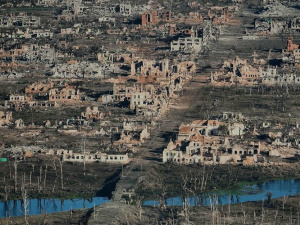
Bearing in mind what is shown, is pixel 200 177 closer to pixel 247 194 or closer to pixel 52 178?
pixel 247 194

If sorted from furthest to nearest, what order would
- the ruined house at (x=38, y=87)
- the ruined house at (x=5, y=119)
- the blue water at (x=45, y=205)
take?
the ruined house at (x=38, y=87) < the ruined house at (x=5, y=119) < the blue water at (x=45, y=205)

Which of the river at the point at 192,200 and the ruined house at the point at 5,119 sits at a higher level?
the ruined house at the point at 5,119

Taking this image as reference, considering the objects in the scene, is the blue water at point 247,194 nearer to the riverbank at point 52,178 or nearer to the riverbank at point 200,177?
the riverbank at point 200,177

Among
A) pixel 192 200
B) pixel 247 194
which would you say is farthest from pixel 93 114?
pixel 192 200

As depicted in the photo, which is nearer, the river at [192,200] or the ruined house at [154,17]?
the river at [192,200]

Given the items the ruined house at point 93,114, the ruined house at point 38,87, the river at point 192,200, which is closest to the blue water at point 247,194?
the river at point 192,200

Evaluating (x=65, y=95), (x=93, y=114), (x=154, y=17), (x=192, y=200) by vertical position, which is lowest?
(x=154, y=17)
